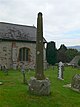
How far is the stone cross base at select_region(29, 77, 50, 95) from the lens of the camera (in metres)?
12.8

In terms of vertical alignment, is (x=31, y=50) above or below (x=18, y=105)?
above

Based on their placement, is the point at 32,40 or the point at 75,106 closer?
the point at 75,106

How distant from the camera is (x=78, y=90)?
1508 centimetres

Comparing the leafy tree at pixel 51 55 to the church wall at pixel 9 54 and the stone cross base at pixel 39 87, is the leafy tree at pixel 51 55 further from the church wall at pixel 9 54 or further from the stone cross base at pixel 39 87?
the stone cross base at pixel 39 87

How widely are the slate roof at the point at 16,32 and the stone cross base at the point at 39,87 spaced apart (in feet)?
71.8

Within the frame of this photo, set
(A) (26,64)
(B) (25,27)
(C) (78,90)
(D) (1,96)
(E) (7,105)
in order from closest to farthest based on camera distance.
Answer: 1. (E) (7,105)
2. (D) (1,96)
3. (C) (78,90)
4. (A) (26,64)
5. (B) (25,27)

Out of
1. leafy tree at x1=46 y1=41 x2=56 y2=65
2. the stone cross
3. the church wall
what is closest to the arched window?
the church wall

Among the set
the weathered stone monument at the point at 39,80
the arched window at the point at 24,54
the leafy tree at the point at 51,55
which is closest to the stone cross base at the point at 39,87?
the weathered stone monument at the point at 39,80

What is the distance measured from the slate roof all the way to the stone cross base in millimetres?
21897

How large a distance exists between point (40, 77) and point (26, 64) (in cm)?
2387

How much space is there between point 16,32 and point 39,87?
24.9 m

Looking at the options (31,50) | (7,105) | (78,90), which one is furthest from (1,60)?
(7,105)

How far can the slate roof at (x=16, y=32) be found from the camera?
35.2 metres

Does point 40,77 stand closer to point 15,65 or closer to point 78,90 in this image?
point 78,90
